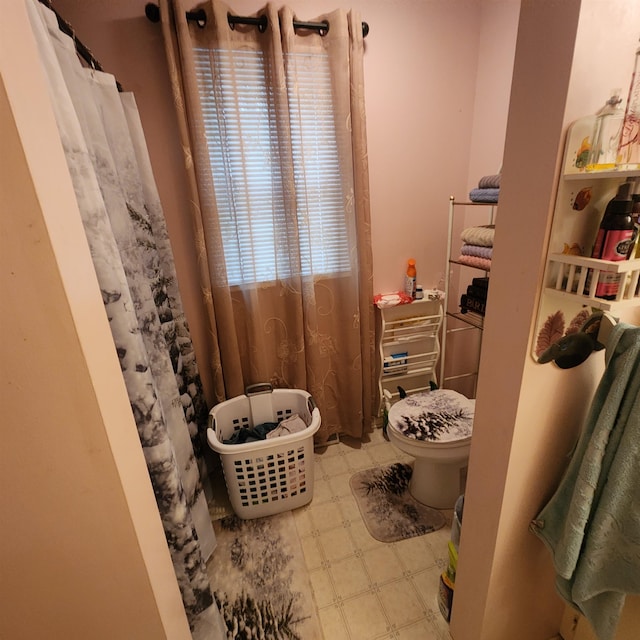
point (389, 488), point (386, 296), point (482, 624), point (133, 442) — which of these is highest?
point (133, 442)

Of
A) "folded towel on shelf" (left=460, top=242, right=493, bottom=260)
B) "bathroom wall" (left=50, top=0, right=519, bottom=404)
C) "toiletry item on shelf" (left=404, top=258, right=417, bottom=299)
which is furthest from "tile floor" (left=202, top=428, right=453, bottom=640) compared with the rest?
"folded towel on shelf" (left=460, top=242, right=493, bottom=260)

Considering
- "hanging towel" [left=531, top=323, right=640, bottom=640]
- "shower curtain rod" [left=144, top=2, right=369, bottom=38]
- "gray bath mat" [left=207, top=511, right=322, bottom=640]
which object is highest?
"shower curtain rod" [left=144, top=2, right=369, bottom=38]

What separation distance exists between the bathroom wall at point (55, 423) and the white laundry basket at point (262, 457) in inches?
35.1

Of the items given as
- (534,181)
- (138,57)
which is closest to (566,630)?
(534,181)

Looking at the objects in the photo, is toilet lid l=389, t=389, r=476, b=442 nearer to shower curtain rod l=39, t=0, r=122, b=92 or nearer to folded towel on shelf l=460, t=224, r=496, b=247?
folded towel on shelf l=460, t=224, r=496, b=247

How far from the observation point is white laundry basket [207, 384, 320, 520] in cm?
157

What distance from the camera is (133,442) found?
64cm

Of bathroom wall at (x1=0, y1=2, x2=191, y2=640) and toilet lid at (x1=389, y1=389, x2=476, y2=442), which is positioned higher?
bathroom wall at (x1=0, y1=2, x2=191, y2=640)

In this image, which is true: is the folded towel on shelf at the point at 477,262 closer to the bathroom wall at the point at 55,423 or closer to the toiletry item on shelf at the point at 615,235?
the toiletry item on shelf at the point at 615,235

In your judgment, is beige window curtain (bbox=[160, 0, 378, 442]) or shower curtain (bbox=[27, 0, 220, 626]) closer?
shower curtain (bbox=[27, 0, 220, 626])

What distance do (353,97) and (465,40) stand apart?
74 cm

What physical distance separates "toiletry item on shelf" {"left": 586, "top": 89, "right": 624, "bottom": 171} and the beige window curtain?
121cm

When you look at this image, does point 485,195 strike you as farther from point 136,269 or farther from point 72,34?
point 72,34

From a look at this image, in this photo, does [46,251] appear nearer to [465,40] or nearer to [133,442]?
[133,442]
